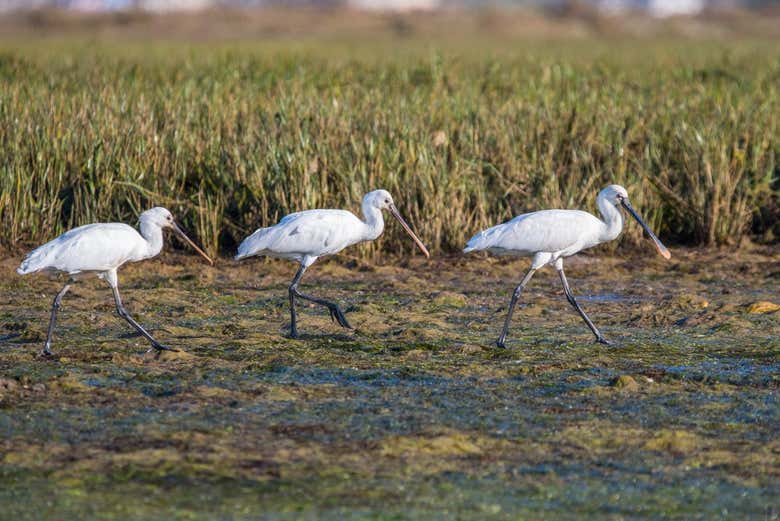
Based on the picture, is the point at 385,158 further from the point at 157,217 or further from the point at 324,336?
the point at 157,217

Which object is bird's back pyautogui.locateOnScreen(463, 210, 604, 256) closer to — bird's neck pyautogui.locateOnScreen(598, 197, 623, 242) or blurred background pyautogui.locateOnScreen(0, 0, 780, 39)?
bird's neck pyautogui.locateOnScreen(598, 197, 623, 242)

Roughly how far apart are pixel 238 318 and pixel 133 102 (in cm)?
437

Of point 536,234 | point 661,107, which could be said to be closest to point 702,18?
point 661,107

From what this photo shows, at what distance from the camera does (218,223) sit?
11.1 meters

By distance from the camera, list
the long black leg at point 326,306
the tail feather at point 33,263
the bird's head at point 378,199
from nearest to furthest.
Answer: the tail feather at point 33,263, the long black leg at point 326,306, the bird's head at point 378,199

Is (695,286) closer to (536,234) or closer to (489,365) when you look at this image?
(536,234)

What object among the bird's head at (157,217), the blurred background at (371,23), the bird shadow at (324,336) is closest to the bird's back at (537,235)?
the bird shadow at (324,336)

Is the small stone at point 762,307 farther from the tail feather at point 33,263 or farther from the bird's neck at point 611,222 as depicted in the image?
the tail feather at point 33,263

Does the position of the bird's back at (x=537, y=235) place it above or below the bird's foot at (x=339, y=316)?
above

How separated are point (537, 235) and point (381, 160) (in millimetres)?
3088

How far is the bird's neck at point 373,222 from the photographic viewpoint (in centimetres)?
933

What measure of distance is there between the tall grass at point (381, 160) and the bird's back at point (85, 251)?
2677mm

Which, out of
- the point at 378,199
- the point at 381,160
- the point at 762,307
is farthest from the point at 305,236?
the point at 762,307

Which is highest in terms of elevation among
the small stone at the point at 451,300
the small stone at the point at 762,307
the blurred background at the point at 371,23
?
the small stone at the point at 762,307
